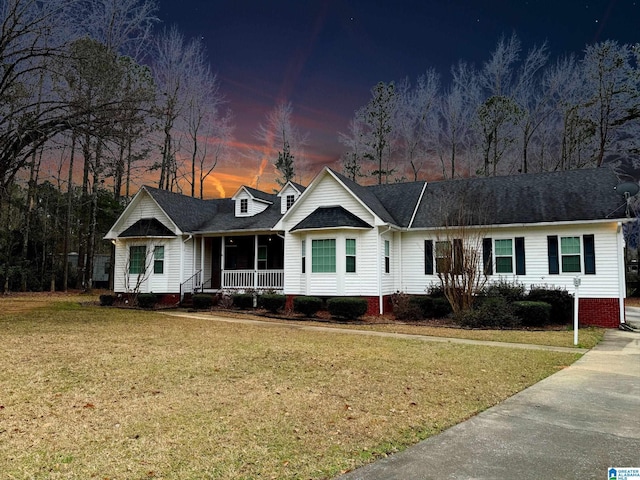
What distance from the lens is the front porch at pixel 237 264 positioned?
22078 millimetres

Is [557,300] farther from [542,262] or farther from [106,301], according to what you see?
[106,301]

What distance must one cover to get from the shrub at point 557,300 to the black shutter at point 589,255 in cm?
122

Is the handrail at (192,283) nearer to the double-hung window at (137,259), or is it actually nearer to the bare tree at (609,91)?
the double-hung window at (137,259)

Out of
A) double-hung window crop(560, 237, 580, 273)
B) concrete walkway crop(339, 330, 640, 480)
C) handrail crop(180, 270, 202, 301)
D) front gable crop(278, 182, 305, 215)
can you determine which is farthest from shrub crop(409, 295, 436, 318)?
handrail crop(180, 270, 202, 301)

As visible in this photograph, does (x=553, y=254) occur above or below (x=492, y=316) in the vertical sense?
above

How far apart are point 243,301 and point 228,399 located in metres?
14.5

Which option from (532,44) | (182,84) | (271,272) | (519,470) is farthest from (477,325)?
(182,84)

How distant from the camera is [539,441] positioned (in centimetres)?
487

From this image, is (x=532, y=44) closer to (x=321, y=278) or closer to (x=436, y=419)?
(x=321, y=278)

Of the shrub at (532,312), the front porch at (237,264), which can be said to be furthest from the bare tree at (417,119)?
the shrub at (532,312)

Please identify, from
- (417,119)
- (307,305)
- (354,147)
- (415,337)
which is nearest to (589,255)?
(415,337)

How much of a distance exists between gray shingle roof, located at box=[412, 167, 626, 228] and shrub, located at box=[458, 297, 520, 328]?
135 inches

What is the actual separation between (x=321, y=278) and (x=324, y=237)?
5.57ft

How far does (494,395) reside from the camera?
6.85 meters
